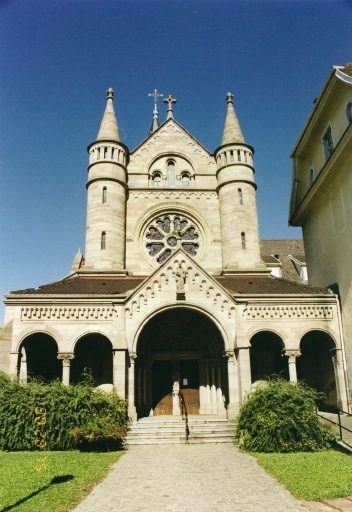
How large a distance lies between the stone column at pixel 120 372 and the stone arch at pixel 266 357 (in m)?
6.46

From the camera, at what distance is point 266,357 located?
19594 millimetres

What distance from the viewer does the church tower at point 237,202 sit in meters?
24.3

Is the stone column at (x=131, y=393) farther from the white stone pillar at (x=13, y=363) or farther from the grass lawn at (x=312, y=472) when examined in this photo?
the grass lawn at (x=312, y=472)

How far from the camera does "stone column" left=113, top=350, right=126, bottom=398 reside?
16.1 metres

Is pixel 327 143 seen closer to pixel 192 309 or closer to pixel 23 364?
pixel 192 309

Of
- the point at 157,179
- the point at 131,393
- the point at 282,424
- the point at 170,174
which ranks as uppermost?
the point at 170,174

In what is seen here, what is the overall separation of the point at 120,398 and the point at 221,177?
15.9 m

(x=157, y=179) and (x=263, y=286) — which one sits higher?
(x=157, y=179)

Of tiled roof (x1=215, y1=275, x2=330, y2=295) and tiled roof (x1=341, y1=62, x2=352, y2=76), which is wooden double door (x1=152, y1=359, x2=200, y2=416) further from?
tiled roof (x1=341, y1=62, x2=352, y2=76)

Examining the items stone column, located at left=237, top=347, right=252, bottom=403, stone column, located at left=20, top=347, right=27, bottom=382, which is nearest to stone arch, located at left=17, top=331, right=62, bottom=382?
stone column, located at left=20, top=347, right=27, bottom=382

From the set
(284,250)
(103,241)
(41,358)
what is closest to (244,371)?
(41,358)

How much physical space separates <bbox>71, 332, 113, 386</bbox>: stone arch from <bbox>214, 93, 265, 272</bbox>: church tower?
8.36 meters

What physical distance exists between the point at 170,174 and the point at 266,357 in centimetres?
1362

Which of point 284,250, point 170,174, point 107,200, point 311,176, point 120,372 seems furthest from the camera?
point 284,250
